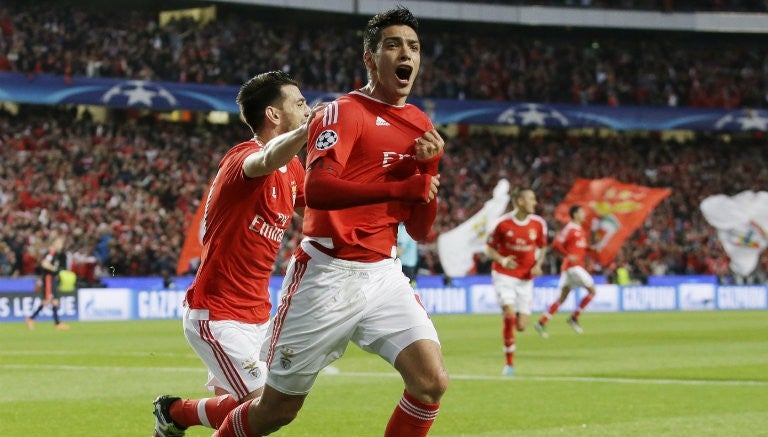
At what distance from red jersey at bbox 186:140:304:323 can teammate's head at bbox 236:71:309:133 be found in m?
0.24

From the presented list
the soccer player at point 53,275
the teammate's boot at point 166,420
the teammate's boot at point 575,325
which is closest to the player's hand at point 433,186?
the teammate's boot at point 166,420

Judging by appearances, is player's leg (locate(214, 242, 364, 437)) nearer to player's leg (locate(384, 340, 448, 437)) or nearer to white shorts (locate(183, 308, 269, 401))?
player's leg (locate(384, 340, 448, 437))

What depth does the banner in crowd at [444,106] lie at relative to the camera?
3788cm

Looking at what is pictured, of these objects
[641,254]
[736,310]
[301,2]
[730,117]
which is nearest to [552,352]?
[736,310]

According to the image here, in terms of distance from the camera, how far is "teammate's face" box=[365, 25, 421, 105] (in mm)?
6160

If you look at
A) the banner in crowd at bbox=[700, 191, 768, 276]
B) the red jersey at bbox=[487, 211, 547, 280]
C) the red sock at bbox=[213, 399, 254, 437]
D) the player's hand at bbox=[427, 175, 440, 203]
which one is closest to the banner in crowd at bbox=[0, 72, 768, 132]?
the banner in crowd at bbox=[700, 191, 768, 276]

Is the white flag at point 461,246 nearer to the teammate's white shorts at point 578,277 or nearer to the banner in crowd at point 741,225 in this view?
the banner in crowd at point 741,225

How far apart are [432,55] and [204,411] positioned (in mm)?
41620

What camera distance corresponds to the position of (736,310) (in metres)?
36.8

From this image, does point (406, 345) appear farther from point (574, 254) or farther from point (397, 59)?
point (574, 254)

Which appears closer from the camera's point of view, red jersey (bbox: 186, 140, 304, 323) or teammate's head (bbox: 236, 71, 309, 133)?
red jersey (bbox: 186, 140, 304, 323)

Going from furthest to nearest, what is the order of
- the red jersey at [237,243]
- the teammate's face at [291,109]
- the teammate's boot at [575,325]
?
the teammate's boot at [575,325] < the teammate's face at [291,109] < the red jersey at [237,243]

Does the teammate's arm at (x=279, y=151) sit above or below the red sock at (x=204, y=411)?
above

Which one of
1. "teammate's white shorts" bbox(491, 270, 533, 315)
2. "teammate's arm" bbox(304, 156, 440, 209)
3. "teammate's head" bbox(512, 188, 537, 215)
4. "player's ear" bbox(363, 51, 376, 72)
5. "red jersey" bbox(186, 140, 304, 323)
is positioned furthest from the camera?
"teammate's head" bbox(512, 188, 537, 215)
